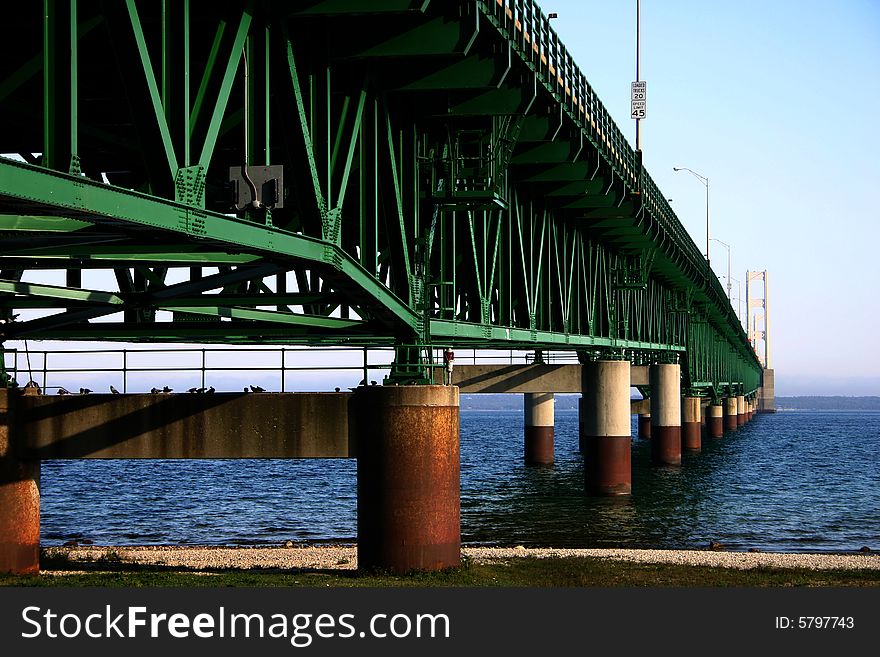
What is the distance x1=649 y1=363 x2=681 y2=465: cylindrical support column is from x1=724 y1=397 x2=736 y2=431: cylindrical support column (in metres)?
71.9

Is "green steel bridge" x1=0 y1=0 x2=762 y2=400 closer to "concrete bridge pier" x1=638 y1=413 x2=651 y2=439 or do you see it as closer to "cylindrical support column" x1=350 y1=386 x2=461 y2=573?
"cylindrical support column" x1=350 y1=386 x2=461 y2=573

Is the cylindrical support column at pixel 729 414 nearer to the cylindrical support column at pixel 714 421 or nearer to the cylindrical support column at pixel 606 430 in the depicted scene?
the cylindrical support column at pixel 714 421

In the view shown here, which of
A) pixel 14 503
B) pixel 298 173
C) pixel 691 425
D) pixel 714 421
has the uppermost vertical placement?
pixel 298 173

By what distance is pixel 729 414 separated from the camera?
145125 mm

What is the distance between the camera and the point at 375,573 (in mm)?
21672

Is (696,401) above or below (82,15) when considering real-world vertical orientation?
below

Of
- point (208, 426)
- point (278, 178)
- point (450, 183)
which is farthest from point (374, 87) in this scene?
point (208, 426)

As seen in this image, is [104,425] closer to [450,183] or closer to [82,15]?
[450,183]

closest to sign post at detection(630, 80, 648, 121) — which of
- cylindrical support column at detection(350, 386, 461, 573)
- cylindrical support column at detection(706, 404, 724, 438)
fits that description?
cylindrical support column at detection(350, 386, 461, 573)

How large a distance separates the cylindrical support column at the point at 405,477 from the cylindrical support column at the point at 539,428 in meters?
50.2

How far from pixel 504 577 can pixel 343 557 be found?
27.6ft

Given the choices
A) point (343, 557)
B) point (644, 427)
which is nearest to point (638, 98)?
point (343, 557)

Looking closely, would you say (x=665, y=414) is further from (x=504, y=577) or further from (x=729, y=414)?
(x=729, y=414)

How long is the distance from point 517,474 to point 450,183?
144ft
